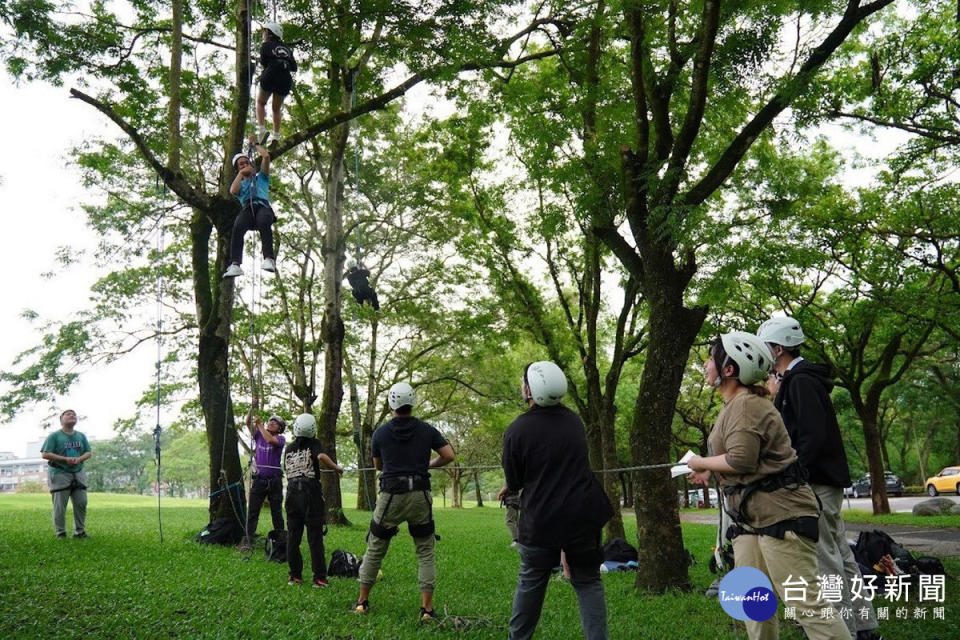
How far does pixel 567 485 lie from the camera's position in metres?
3.78

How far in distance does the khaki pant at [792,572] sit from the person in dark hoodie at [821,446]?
1.00 metres

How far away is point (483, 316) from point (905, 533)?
39.2 ft

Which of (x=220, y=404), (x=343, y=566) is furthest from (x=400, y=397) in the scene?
(x=220, y=404)

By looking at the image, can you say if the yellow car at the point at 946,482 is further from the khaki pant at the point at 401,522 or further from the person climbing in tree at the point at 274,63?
the person climbing in tree at the point at 274,63

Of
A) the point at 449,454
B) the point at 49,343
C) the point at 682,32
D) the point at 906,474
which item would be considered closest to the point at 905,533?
the point at 682,32

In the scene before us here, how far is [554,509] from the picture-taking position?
3738 mm

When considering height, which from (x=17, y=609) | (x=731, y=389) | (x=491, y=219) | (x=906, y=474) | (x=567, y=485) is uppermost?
(x=491, y=219)

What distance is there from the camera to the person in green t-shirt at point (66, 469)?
9789 mm

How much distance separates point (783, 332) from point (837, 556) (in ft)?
5.10

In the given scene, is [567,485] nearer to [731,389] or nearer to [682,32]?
[731,389]

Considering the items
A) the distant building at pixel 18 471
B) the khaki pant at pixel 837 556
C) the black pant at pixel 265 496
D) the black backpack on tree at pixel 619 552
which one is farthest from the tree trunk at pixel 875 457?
the distant building at pixel 18 471

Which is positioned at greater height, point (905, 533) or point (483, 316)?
point (483, 316)

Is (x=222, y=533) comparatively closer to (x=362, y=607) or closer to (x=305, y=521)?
(x=305, y=521)

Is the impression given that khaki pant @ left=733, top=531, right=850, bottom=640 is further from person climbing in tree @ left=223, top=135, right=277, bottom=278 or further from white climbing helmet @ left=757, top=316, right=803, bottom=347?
person climbing in tree @ left=223, top=135, right=277, bottom=278
